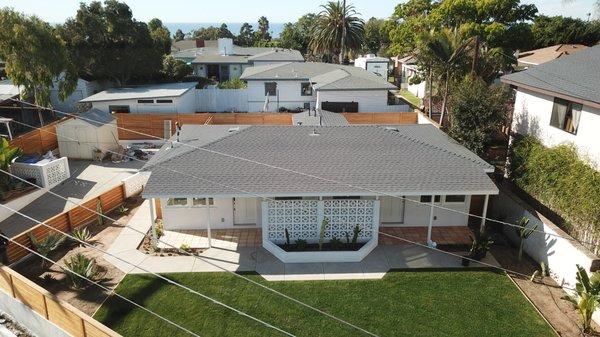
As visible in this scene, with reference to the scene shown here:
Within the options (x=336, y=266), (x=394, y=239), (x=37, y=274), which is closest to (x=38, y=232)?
(x=37, y=274)

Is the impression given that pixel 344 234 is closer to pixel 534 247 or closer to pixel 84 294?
pixel 534 247

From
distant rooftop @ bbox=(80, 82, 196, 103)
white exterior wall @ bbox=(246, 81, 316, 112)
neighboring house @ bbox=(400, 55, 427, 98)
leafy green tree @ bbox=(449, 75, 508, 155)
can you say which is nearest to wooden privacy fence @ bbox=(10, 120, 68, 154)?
distant rooftop @ bbox=(80, 82, 196, 103)

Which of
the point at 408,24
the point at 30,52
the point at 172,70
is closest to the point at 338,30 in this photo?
the point at 408,24

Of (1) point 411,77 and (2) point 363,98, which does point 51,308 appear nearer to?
(2) point 363,98


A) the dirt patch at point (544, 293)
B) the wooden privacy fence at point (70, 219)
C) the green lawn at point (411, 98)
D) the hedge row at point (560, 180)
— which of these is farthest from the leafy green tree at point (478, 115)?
the green lawn at point (411, 98)

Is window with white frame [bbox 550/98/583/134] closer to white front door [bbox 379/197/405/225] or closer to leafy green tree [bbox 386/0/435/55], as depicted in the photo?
white front door [bbox 379/197/405/225]

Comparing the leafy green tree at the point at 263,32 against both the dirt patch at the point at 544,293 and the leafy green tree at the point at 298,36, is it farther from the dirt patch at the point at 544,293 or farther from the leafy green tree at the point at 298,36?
the dirt patch at the point at 544,293
